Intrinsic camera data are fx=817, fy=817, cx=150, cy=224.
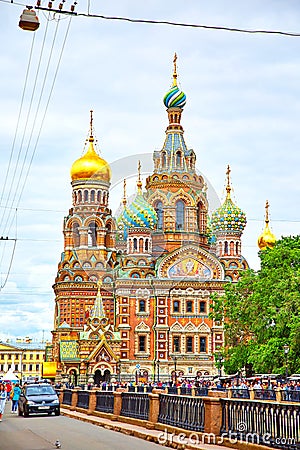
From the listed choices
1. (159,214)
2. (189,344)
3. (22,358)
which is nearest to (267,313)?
(189,344)

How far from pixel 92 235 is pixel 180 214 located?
7.81 metres

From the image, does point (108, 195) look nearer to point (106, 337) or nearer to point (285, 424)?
point (106, 337)

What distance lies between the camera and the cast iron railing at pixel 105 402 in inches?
955

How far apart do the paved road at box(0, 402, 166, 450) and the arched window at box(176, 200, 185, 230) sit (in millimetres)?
46517

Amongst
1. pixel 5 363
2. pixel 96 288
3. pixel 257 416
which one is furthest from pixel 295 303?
pixel 5 363

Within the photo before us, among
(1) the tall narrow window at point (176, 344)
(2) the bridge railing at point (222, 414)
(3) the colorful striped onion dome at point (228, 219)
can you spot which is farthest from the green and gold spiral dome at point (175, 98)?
(2) the bridge railing at point (222, 414)

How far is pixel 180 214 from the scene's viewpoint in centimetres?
7044

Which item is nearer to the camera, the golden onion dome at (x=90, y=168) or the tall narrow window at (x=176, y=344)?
the tall narrow window at (x=176, y=344)

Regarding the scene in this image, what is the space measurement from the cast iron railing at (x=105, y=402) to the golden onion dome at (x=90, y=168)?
44.0 meters

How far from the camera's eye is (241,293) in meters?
46.1

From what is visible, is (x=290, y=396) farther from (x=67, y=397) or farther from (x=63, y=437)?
(x=67, y=397)

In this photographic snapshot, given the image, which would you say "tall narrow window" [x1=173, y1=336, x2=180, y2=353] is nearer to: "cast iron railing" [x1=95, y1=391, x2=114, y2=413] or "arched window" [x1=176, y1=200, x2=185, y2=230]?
"arched window" [x1=176, y1=200, x2=185, y2=230]

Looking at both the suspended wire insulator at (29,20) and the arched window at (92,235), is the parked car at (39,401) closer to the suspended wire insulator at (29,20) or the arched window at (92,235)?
the suspended wire insulator at (29,20)

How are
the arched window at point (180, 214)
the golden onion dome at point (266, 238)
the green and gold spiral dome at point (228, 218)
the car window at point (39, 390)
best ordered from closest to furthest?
the car window at point (39, 390), the green and gold spiral dome at point (228, 218), the arched window at point (180, 214), the golden onion dome at point (266, 238)
